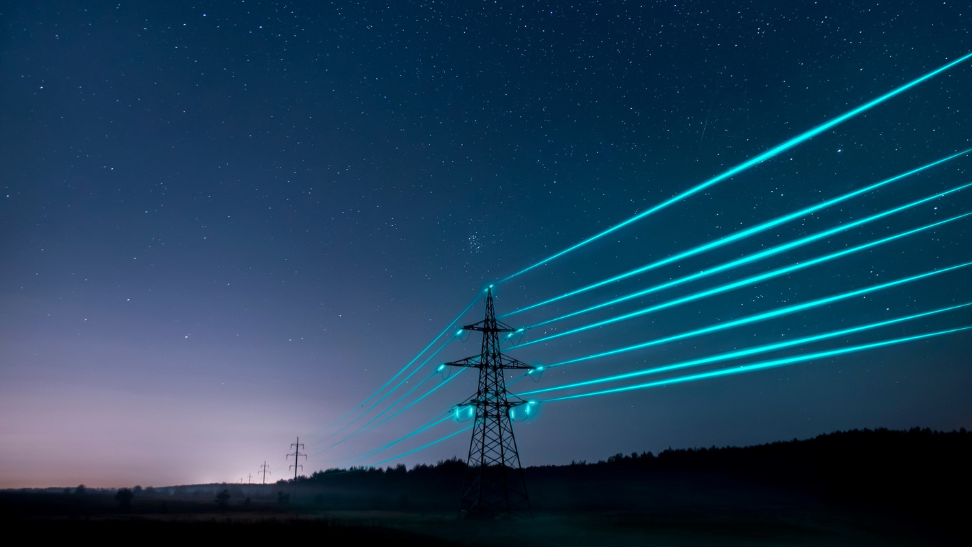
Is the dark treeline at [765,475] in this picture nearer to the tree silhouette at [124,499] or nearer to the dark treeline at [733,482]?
the dark treeline at [733,482]

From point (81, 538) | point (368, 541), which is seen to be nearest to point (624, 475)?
point (368, 541)

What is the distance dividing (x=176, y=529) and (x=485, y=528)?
1674 cm

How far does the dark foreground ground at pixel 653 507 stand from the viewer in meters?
30.5

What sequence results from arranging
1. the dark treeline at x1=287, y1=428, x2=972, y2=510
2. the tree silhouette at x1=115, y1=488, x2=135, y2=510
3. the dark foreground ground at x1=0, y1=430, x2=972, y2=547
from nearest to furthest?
the dark foreground ground at x1=0, y1=430, x2=972, y2=547 < the tree silhouette at x1=115, y1=488, x2=135, y2=510 < the dark treeline at x1=287, y1=428, x2=972, y2=510

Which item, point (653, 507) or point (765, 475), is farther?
point (765, 475)

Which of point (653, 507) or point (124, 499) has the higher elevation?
point (124, 499)

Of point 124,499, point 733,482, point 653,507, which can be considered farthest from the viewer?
point 733,482

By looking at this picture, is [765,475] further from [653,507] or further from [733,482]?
[653,507]

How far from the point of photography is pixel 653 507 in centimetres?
6334

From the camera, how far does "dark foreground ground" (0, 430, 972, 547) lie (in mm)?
30531

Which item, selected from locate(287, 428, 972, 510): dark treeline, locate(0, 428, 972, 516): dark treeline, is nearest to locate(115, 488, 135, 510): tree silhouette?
locate(0, 428, 972, 516): dark treeline

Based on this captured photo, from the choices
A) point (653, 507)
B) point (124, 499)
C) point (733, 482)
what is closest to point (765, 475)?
point (733, 482)

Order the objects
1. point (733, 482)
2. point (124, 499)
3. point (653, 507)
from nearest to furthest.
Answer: point (124, 499) → point (653, 507) → point (733, 482)

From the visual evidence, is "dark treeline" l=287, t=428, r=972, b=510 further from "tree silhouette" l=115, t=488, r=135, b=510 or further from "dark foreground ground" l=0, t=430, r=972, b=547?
"tree silhouette" l=115, t=488, r=135, b=510
